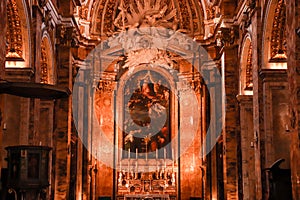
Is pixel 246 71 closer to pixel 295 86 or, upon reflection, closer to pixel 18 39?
pixel 295 86

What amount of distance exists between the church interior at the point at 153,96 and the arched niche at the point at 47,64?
51 mm

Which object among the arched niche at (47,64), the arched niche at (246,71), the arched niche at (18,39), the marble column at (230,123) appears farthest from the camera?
the marble column at (230,123)

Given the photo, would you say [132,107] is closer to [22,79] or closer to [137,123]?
[137,123]

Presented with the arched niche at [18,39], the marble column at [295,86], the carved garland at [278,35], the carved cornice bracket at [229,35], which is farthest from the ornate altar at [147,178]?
the marble column at [295,86]

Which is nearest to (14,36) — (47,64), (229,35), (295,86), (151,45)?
(47,64)

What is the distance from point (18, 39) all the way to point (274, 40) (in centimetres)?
739

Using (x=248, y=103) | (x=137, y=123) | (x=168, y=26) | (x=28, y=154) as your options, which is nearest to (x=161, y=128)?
(x=137, y=123)

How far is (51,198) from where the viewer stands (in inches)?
804

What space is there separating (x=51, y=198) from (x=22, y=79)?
18.3 ft

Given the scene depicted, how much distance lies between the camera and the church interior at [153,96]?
17.0 metres

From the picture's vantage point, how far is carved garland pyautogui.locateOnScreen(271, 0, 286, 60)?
16531 millimetres

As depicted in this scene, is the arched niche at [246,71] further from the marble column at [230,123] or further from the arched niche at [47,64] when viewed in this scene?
the arched niche at [47,64]

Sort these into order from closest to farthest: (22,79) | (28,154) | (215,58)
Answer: (28,154) → (22,79) → (215,58)

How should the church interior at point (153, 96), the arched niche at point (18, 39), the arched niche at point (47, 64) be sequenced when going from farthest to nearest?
the arched niche at point (47, 64) → the church interior at point (153, 96) → the arched niche at point (18, 39)
